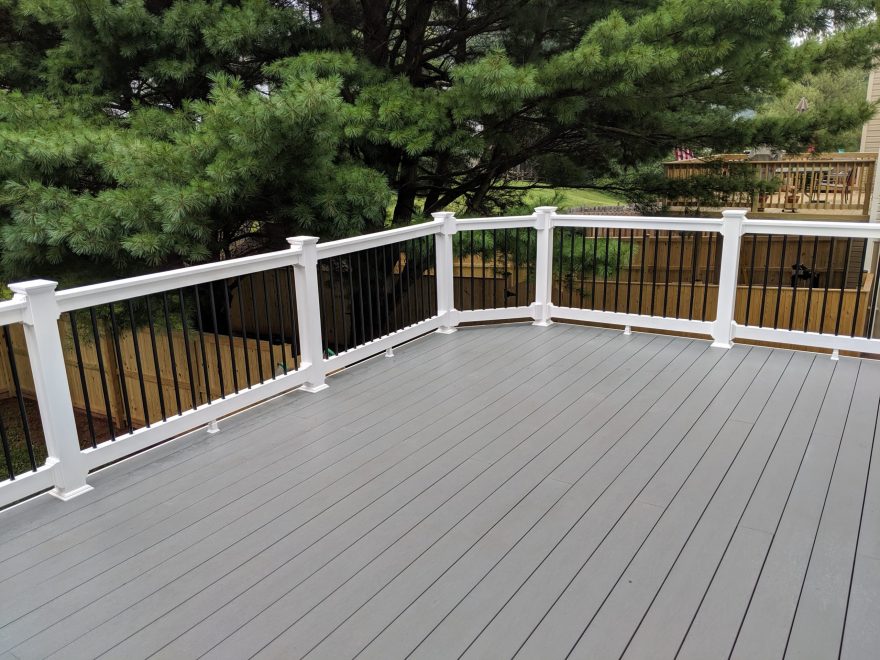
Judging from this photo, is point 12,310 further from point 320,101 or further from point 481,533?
point 320,101

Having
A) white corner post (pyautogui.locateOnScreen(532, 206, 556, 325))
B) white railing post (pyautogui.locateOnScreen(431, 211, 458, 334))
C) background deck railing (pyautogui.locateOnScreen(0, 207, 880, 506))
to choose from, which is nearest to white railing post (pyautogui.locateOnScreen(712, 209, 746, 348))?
background deck railing (pyautogui.locateOnScreen(0, 207, 880, 506))

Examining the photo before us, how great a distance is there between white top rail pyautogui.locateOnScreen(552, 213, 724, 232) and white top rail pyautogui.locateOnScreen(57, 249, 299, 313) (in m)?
2.49

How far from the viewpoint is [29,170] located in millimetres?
6301

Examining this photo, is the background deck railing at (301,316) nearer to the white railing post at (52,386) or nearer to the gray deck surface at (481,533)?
the white railing post at (52,386)

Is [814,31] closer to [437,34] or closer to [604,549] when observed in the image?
[437,34]

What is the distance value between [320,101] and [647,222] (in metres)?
2.82

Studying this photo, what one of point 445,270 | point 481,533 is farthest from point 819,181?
point 481,533

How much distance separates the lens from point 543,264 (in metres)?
5.93

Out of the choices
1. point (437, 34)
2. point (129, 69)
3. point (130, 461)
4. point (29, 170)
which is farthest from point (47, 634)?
point (437, 34)

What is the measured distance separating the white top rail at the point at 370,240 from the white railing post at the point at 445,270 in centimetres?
7

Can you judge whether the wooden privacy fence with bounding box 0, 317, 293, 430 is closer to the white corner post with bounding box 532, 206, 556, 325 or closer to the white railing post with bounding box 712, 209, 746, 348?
the white corner post with bounding box 532, 206, 556, 325

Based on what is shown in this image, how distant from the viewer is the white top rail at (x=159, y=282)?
3.14 m

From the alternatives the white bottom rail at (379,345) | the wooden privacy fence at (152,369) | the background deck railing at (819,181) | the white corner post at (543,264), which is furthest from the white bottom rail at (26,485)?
the background deck railing at (819,181)

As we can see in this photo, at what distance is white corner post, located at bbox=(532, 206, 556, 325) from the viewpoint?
5805 millimetres
